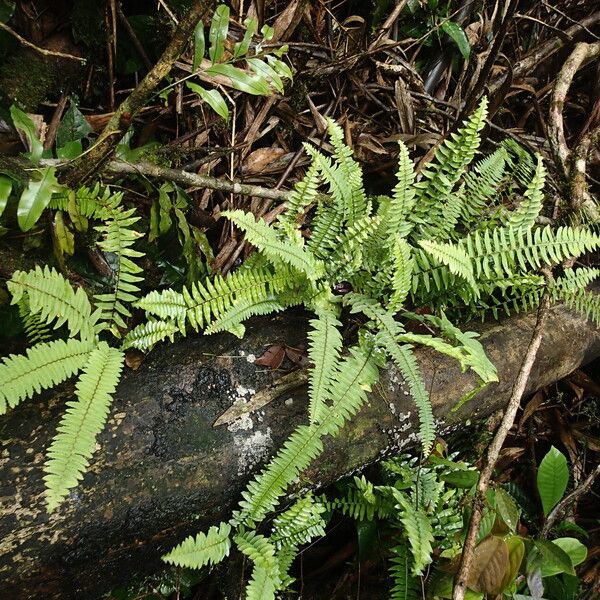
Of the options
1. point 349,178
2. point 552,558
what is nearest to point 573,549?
point 552,558

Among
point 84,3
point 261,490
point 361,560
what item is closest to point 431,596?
point 361,560

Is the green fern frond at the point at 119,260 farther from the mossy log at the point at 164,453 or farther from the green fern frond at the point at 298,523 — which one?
the green fern frond at the point at 298,523

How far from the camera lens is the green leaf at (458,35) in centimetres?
355

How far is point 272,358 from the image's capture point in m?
2.33

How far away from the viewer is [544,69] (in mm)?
4066

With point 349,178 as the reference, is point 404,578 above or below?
below

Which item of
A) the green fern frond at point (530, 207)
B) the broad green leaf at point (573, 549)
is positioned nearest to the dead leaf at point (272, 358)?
the green fern frond at point (530, 207)

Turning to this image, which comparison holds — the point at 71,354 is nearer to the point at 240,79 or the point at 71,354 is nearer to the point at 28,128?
the point at 28,128

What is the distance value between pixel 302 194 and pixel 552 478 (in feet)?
7.55

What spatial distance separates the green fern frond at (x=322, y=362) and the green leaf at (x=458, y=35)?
2.41 m

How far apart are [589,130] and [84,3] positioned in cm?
356

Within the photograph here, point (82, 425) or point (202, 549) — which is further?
point (202, 549)

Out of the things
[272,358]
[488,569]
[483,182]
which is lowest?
[488,569]

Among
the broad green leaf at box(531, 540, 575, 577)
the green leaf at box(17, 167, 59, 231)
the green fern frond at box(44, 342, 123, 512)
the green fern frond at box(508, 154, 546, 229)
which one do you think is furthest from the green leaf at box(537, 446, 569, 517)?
the green leaf at box(17, 167, 59, 231)
